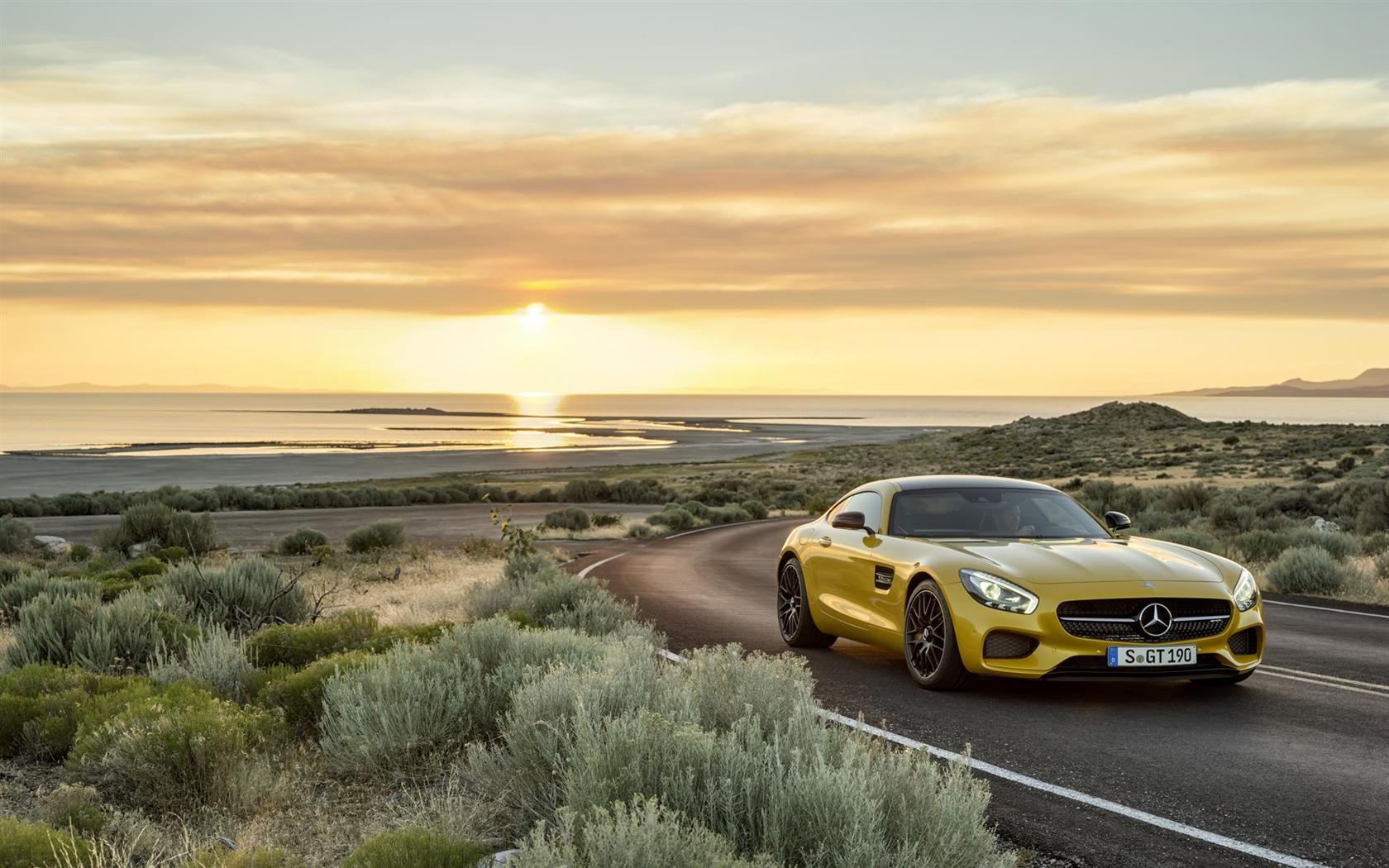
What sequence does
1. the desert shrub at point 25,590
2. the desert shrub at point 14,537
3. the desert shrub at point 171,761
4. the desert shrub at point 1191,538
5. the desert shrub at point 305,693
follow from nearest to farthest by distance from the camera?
the desert shrub at point 171,761, the desert shrub at point 305,693, the desert shrub at point 25,590, the desert shrub at point 1191,538, the desert shrub at point 14,537

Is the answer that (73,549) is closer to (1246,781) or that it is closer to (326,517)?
(326,517)

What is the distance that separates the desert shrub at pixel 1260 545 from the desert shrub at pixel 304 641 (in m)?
15.8

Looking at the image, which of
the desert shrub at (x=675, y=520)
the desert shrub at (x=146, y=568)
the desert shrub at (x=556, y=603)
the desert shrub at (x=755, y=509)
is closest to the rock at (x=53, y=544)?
the desert shrub at (x=146, y=568)

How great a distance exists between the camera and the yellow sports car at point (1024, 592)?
27.1ft

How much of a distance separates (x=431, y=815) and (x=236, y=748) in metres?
1.45

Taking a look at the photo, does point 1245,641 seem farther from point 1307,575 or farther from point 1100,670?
point 1307,575

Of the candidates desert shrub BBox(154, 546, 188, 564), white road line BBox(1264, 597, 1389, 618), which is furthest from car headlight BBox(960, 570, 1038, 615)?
desert shrub BBox(154, 546, 188, 564)

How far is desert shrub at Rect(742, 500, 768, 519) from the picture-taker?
154ft

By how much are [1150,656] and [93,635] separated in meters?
7.87

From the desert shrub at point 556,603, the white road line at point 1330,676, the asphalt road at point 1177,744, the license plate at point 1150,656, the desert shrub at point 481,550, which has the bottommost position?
the desert shrub at point 481,550

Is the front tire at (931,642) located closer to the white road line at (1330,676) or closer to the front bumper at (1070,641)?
the front bumper at (1070,641)

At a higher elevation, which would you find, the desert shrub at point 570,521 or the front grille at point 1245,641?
the front grille at point 1245,641

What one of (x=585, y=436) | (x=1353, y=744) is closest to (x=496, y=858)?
(x=1353, y=744)

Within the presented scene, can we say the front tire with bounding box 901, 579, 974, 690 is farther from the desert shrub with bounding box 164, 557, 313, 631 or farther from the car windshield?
the desert shrub with bounding box 164, 557, 313, 631
